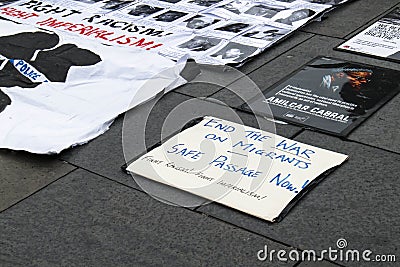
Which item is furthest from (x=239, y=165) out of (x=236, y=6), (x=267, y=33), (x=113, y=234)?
(x=236, y=6)

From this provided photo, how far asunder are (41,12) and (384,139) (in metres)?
1.26

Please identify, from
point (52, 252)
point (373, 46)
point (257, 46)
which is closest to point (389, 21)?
point (373, 46)

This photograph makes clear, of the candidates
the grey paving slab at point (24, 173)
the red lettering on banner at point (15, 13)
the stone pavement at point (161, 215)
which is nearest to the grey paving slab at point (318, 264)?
the stone pavement at point (161, 215)

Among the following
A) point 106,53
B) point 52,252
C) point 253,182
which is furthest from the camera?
point 106,53

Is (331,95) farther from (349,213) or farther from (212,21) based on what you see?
(212,21)

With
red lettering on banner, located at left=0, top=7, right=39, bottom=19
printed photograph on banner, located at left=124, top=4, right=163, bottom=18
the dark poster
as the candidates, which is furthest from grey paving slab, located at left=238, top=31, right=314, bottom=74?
red lettering on banner, located at left=0, top=7, right=39, bottom=19

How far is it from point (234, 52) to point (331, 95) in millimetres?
373

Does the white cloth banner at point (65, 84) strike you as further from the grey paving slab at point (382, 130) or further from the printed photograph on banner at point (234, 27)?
the grey paving slab at point (382, 130)

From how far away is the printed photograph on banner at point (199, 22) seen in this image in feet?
7.48

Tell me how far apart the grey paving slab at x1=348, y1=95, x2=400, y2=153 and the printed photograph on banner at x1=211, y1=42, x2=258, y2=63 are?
46cm

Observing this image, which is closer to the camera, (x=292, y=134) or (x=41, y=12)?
(x=292, y=134)

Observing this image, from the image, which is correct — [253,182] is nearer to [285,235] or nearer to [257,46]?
[285,235]

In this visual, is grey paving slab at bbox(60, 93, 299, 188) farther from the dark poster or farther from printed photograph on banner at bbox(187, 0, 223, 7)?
printed photograph on banner at bbox(187, 0, 223, 7)

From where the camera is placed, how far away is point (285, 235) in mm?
1379
